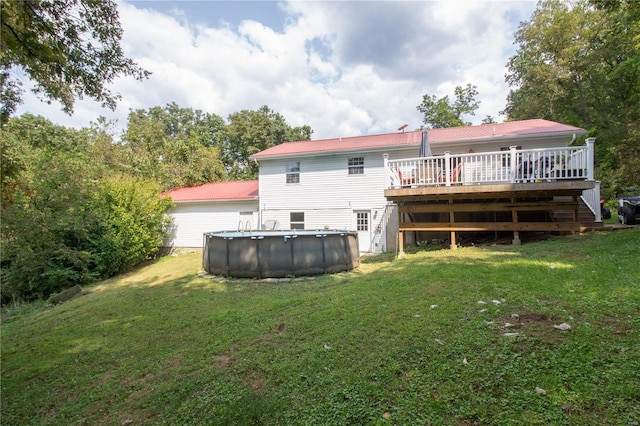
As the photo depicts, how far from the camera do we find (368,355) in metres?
3.12

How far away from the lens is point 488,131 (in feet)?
39.9

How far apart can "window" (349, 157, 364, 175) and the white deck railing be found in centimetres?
331

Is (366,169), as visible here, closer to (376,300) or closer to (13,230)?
(376,300)

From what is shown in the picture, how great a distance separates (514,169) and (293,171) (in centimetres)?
869

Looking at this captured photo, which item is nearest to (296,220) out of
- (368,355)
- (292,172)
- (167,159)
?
(292,172)

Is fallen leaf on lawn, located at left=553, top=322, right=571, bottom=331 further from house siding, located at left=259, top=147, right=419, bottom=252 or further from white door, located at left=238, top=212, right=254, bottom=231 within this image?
white door, located at left=238, top=212, right=254, bottom=231

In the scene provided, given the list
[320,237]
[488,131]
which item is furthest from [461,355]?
[488,131]

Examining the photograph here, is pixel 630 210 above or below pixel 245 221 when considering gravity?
above

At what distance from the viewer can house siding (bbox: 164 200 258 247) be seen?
596 inches

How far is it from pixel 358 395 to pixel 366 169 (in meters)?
11.1

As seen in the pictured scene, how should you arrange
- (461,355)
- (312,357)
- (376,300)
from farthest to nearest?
(376,300) → (312,357) → (461,355)

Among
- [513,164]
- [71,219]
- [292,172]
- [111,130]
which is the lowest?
[71,219]

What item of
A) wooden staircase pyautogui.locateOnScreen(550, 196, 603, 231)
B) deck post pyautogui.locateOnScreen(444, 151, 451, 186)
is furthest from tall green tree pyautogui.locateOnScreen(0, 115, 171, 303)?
wooden staircase pyautogui.locateOnScreen(550, 196, 603, 231)

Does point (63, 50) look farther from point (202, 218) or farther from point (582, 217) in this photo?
point (582, 217)
